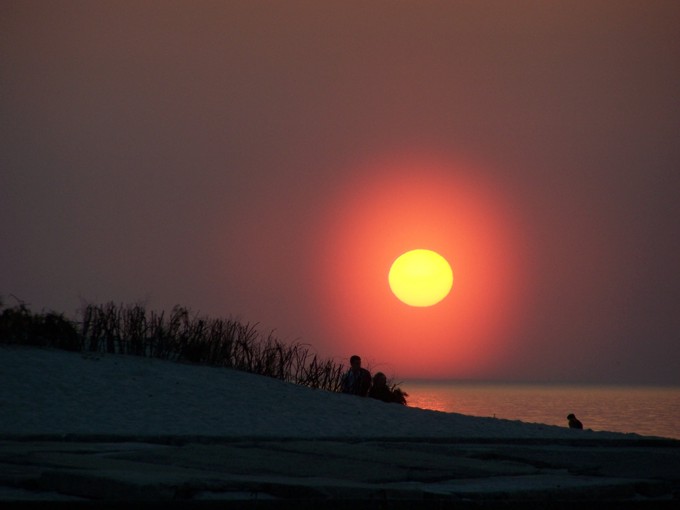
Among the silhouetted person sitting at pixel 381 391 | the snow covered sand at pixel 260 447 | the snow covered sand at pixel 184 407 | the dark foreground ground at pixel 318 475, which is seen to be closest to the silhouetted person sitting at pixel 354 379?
the silhouetted person sitting at pixel 381 391

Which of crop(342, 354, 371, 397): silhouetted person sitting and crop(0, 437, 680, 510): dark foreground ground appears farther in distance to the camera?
crop(342, 354, 371, 397): silhouetted person sitting

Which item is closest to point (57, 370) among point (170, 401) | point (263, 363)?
point (170, 401)

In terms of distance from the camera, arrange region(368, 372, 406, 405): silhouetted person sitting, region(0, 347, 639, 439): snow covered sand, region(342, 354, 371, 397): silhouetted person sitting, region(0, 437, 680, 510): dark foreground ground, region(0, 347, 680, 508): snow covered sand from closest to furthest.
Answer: region(0, 437, 680, 510): dark foreground ground, region(0, 347, 680, 508): snow covered sand, region(0, 347, 639, 439): snow covered sand, region(342, 354, 371, 397): silhouetted person sitting, region(368, 372, 406, 405): silhouetted person sitting

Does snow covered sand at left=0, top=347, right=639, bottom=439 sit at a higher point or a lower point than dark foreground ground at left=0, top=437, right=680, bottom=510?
higher

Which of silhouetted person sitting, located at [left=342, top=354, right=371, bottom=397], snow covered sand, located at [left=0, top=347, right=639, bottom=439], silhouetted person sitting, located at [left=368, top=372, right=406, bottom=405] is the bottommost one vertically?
snow covered sand, located at [left=0, top=347, right=639, bottom=439]

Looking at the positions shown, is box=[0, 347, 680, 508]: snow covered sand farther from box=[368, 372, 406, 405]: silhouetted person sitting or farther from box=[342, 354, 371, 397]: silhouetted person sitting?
box=[368, 372, 406, 405]: silhouetted person sitting

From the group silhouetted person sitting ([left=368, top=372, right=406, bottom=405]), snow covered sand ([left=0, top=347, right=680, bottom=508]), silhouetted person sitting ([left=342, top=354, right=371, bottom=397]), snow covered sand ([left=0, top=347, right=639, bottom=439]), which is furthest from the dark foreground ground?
silhouetted person sitting ([left=368, top=372, right=406, bottom=405])

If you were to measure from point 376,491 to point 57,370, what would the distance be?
930 cm

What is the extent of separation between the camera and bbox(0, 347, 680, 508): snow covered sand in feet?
21.8

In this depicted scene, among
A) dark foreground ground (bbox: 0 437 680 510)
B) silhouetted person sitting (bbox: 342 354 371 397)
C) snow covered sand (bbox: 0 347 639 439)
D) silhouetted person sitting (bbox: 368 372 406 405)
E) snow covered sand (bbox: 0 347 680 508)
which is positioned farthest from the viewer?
silhouetted person sitting (bbox: 368 372 406 405)

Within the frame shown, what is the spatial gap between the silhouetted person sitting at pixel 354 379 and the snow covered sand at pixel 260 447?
3.30m

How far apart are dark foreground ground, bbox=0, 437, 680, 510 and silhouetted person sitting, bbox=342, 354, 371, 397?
30.2ft

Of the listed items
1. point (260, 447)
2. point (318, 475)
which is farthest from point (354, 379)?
point (318, 475)

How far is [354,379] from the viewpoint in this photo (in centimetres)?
2000
